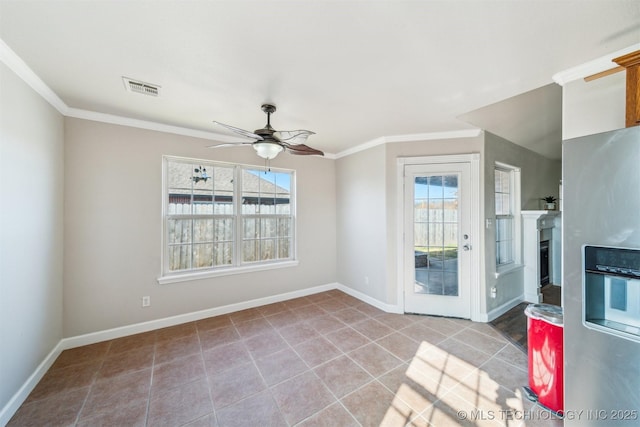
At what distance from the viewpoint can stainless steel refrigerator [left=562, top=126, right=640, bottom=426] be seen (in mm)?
1181

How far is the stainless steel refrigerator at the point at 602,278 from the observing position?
1.18m

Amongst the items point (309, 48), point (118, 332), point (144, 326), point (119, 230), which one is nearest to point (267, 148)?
point (309, 48)

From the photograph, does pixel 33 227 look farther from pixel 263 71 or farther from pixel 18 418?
pixel 263 71

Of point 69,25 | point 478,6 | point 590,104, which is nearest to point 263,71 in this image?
point 69,25

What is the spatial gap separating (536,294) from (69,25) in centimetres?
595

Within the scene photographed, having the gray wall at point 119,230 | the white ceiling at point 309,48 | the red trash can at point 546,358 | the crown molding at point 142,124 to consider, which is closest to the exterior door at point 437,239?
the white ceiling at point 309,48

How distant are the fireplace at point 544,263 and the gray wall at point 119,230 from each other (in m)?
5.22

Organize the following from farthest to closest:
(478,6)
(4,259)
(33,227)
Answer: (33,227) → (4,259) → (478,6)

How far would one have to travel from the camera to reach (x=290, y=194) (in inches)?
165

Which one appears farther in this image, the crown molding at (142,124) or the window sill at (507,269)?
the window sill at (507,269)

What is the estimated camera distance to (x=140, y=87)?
7.07 ft

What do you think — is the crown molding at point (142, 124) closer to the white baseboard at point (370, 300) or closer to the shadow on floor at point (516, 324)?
the white baseboard at point (370, 300)

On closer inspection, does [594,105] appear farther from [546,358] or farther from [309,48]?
[309,48]

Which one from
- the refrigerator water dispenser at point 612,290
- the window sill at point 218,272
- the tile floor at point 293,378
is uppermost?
the refrigerator water dispenser at point 612,290
